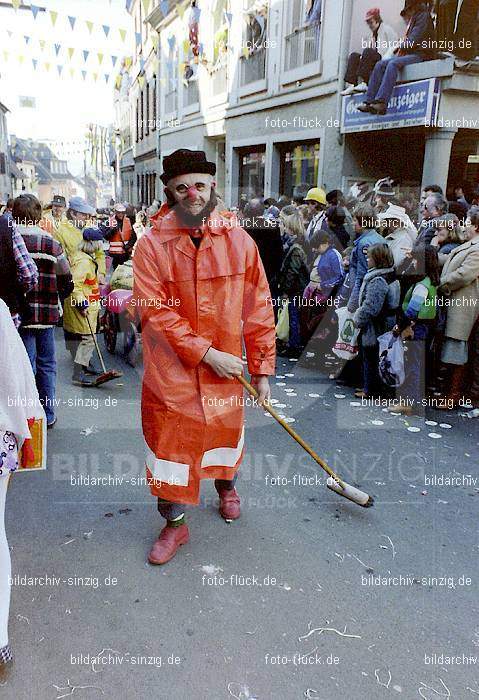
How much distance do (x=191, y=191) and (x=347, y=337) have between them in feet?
11.5

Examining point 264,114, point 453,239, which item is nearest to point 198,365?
point 453,239

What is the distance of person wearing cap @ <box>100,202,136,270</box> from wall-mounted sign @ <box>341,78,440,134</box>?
4.91 m

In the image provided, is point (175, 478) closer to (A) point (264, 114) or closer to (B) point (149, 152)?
(A) point (264, 114)

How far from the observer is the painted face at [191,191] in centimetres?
297

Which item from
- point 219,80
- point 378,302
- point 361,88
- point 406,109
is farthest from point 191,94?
point 378,302

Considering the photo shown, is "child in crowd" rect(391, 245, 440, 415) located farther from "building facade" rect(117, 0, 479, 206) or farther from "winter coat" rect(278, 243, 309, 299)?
"building facade" rect(117, 0, 479, 206)

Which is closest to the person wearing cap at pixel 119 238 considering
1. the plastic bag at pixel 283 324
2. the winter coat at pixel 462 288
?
the plastic bag at pixel 283 324

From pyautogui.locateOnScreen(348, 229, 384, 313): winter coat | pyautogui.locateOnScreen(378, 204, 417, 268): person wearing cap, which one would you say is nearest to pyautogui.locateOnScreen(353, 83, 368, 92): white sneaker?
pyautogui.locateOnScreen(378, 204, 417, 268): person wearing cap

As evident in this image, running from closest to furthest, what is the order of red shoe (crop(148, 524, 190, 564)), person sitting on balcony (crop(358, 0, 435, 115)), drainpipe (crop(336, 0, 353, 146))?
1. red shoe (crop(148, 524, 190, 564))
2. person sitting on balcony (crop(358, 0, 435, 115))
3. drainpipe (crop(336, 0, 353, 146))

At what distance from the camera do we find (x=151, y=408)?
3016 millimetres

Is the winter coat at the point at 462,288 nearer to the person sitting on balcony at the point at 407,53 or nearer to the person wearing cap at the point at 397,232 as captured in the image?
the person wearing cap at the point at 397,232

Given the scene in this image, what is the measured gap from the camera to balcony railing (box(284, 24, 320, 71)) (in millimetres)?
11758

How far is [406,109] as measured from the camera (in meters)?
9.18

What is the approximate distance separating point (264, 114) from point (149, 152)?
51.1ft
